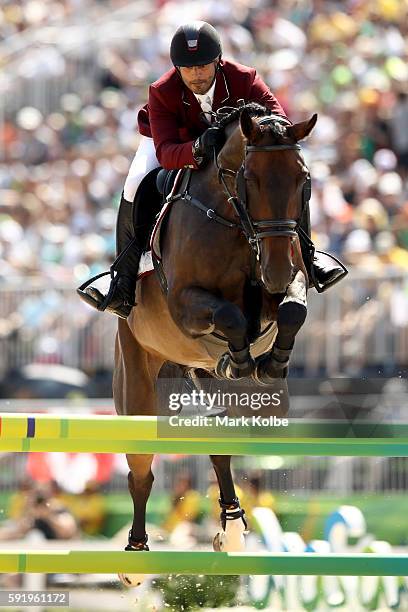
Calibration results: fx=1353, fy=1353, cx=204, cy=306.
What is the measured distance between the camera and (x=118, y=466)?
1119cm

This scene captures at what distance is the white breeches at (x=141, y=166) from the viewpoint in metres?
7.07

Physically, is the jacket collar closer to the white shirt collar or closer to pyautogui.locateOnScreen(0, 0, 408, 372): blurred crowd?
the white shirt collar

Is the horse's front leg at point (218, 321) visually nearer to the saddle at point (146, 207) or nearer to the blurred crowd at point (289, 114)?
the saddle at point (146, 207)

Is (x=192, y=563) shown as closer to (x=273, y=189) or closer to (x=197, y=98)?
(x=273, y=189)

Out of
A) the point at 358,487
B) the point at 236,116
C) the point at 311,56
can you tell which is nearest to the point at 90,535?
the point at 358,487

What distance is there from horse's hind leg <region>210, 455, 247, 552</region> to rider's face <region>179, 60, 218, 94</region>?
84.3 inches

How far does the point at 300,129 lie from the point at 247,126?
9.0 inches

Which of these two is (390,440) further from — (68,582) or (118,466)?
(118,466)

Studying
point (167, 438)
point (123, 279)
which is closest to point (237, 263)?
point (123, 279)

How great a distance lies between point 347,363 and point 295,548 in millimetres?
3893

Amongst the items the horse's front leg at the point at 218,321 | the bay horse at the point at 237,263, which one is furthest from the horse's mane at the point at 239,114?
the horse's front leg at the point at 218,321

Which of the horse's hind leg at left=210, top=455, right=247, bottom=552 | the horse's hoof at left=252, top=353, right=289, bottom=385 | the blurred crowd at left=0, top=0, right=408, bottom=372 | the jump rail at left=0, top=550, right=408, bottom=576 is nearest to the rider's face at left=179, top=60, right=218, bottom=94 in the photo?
the horse's hoof at left=252, top=353, right=289, bottom=385

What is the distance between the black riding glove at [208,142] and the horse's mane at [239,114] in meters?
0.05

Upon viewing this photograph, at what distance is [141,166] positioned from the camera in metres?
7.12
